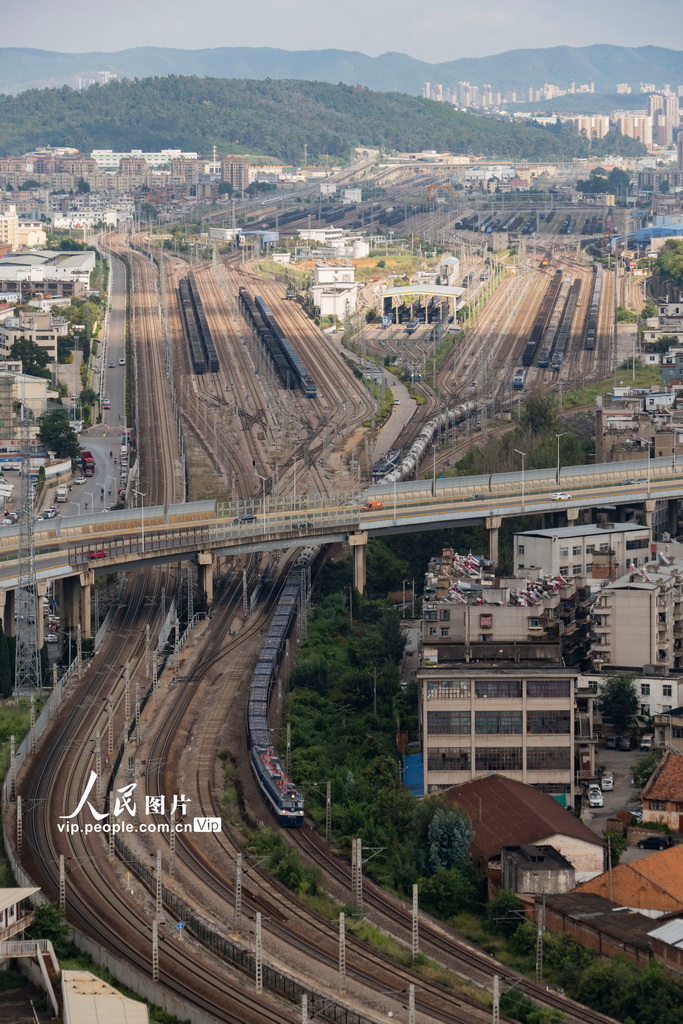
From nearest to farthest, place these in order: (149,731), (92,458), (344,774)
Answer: (344,774)
(149,731)
(92,458)

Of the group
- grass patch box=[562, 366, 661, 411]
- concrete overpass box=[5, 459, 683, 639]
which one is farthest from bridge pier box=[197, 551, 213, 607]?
grass patch box=[562, 366, 661, 411]

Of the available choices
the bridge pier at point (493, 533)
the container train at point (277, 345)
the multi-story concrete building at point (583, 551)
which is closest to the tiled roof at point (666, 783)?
the multi-story concrete building at point (583, 551)

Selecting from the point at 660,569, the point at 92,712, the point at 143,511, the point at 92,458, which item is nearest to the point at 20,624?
the point at 92,712

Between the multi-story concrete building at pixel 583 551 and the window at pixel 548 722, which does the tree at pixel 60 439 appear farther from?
the window at pixel 548 722

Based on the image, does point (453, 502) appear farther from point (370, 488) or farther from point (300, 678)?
point (300, 678)

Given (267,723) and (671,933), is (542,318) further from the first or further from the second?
(671,933)

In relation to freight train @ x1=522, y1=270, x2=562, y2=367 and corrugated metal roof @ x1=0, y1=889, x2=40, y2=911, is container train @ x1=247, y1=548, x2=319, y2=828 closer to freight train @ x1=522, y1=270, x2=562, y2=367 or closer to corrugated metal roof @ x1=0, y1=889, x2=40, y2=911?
corrugated metal roof @ x1=0, y1=889, x2=40, y2=911

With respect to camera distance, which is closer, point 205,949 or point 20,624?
point 205,949
